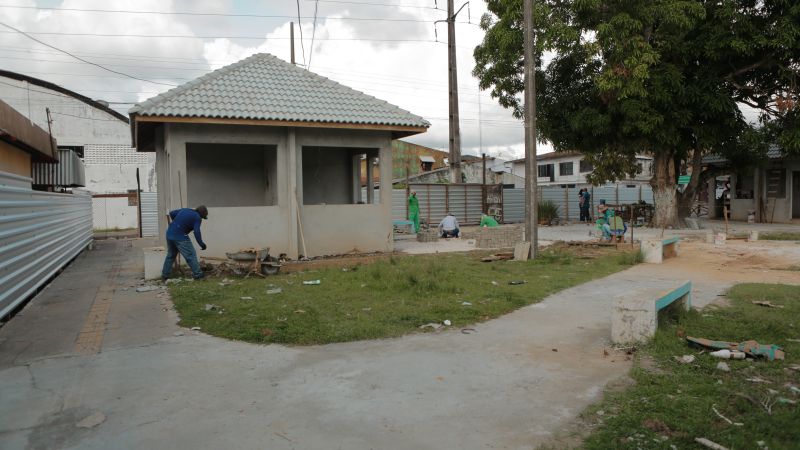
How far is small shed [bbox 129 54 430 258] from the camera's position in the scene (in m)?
12.4

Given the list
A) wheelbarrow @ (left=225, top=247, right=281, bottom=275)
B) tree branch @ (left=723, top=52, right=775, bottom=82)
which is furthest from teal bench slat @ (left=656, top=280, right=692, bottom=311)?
tree branch @ (left=723, top=52, right=775, bottom=82)

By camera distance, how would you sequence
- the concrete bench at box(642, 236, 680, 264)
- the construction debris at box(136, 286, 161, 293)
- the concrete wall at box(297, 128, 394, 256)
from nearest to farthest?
the construction debris at box(136, 286, 161, 293) < the concrete bench at box(642, 236, 680, 264) < the concrete wall at box(297, 128, 394, 256)

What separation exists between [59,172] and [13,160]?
18.2 ft

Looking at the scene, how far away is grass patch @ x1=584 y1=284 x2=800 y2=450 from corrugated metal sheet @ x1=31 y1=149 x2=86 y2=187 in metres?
17.8

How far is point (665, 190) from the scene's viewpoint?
21281 mm

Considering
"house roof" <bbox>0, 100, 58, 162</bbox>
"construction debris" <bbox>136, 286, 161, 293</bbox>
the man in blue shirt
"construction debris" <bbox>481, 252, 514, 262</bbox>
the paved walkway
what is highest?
"house roof" <bbox>0, 100, 58, 162</bbox>

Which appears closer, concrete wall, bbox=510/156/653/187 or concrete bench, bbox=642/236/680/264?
concrete bench, bbox=642/236/680/264

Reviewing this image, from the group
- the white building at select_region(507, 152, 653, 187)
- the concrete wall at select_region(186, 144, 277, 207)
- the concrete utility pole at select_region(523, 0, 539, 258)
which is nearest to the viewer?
the concrete utility pole at select_region(523, 0, 539, 258)

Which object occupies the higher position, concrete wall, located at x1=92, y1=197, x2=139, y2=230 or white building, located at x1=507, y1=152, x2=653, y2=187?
white building, located at x1=507, y1=152, x2=653, y2=187

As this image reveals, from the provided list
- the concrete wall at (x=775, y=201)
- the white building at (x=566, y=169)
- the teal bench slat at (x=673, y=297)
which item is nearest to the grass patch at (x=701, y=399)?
the teal bench slat at (x=673, y=297)

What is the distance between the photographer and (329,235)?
14109 millimetres

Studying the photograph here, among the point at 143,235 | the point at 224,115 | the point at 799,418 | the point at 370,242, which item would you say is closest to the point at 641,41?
the point at 370,242

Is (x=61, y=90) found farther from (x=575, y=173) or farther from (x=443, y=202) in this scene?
(x=575, y=173)

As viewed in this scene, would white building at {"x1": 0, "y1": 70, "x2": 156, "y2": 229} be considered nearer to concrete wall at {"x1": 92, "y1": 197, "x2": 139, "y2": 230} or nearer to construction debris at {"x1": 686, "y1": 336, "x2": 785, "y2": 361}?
concrete wall at {"x1": 92, "y1": 197, "x2": 139, "y2": 230}
